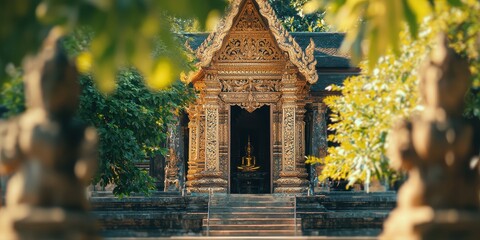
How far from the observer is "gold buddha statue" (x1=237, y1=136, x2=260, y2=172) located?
27.6 metres

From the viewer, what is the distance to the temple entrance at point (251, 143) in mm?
27616

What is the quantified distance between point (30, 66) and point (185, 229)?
13.0m

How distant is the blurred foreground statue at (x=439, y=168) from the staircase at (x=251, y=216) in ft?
39.4

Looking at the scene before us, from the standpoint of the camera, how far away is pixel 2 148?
7.55 metres

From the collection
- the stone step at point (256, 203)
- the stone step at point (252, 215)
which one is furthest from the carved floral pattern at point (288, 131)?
the stone step at point (252, 215)

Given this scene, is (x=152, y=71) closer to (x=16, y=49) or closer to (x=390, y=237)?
(x=16, y=49)

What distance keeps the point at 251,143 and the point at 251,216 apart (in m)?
7.78

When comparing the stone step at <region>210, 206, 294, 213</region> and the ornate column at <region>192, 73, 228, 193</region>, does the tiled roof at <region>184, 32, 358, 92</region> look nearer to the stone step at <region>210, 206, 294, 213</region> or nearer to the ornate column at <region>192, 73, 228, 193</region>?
the ornate column at <region>192, 73, 228, 193</region>

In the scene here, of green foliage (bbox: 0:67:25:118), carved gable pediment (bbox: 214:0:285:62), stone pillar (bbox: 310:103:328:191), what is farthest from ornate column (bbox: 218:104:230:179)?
green foliage (bbox: 0:67:25:118)

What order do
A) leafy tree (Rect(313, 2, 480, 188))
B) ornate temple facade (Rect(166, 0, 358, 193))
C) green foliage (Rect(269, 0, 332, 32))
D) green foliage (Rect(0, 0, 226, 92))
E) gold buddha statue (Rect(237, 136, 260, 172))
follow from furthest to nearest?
green foliage (Rect(269, 0, 332, 32))
gold buddha statue (Rect(237, 136, 260, 172))
ornate temple facade (Rect(166, 0, 358, 193))
leafy tree (Rect(313, 2, 480, 188))
green foliage (Rect(0, 0, 226, 92))

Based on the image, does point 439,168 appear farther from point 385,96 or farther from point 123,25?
point 385,96

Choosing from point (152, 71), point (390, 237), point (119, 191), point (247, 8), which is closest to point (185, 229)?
point (119, 191)

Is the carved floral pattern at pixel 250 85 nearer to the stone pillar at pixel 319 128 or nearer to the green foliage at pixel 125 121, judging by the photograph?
the stone pillar at pixel 319 128

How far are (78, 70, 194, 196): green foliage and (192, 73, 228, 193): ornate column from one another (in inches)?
121
